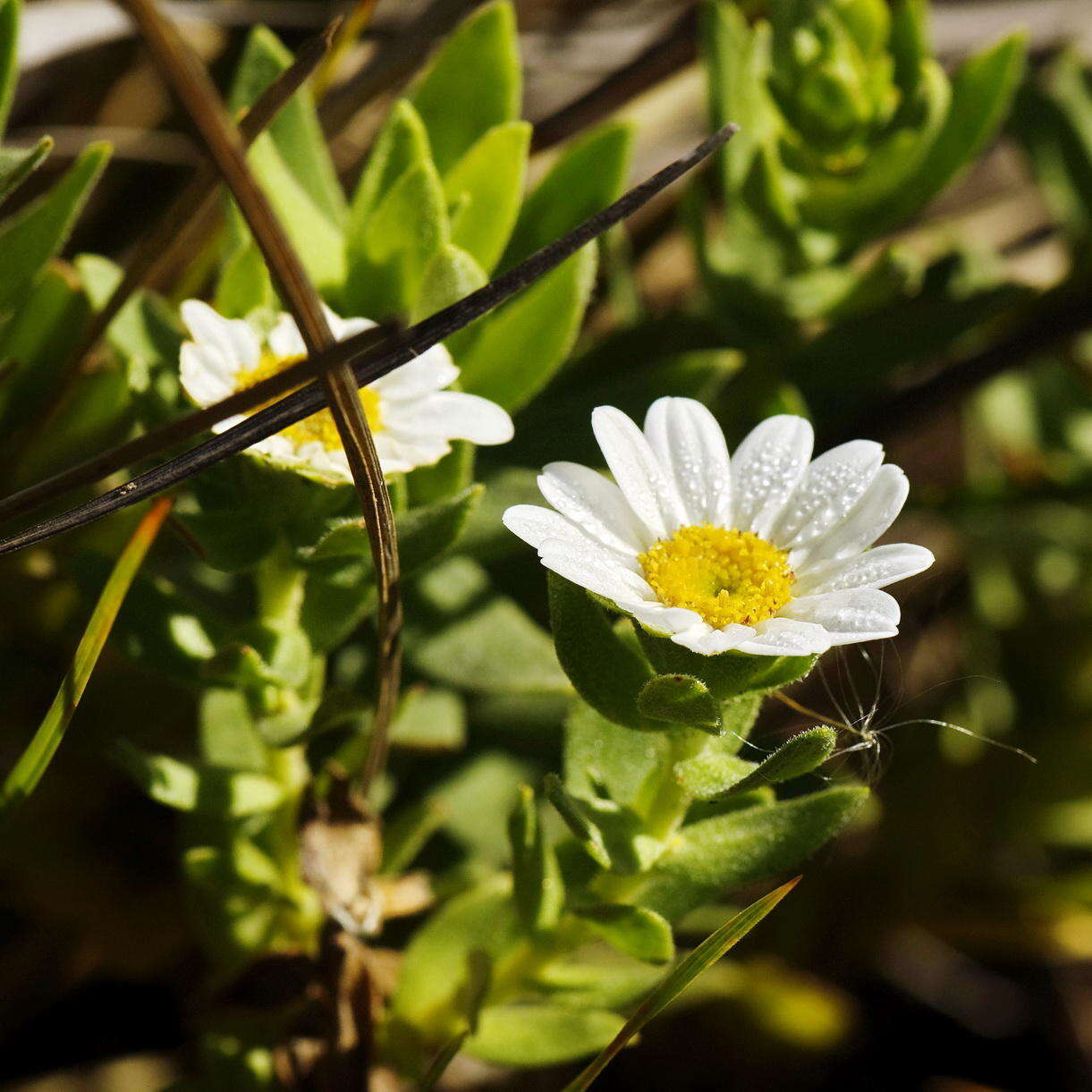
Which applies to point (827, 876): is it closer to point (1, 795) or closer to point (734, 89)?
point (734, 89)

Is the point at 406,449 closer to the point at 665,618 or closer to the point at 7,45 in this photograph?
the point at 665,618

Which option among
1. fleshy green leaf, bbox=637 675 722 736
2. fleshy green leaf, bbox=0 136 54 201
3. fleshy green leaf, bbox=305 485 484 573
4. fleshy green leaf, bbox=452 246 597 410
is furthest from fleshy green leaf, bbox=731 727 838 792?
fleshy green leaf, bbox=0 136 54 201

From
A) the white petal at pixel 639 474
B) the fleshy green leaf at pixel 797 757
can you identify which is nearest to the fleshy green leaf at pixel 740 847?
the fleshy green leaf at pixel 797 757

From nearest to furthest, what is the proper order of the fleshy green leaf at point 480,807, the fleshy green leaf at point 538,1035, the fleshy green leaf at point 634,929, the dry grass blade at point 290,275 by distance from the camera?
the dry grass blade at point 290,275 → the fleshy green leaf at point 634,929 → the fleshy green leaf at point 538,1035 → the fleshy green leaf at point 480,807

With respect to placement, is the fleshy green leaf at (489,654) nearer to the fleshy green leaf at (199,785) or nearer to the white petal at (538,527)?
the fleshy green leaf at (199,785)

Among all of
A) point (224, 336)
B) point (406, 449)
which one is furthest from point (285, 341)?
point (406, 449)

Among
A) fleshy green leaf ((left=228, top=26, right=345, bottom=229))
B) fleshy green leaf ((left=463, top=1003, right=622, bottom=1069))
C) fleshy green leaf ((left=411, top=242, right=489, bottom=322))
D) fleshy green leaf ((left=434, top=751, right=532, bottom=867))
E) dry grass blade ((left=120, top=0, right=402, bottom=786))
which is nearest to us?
dry grass blade ((left=120, top=0, right=402, bottom=786))

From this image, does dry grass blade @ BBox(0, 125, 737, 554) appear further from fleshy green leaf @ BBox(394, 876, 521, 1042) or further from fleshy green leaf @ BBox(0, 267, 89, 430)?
fleshy green leaf @ BBox(394, 876, 521, 1042)
